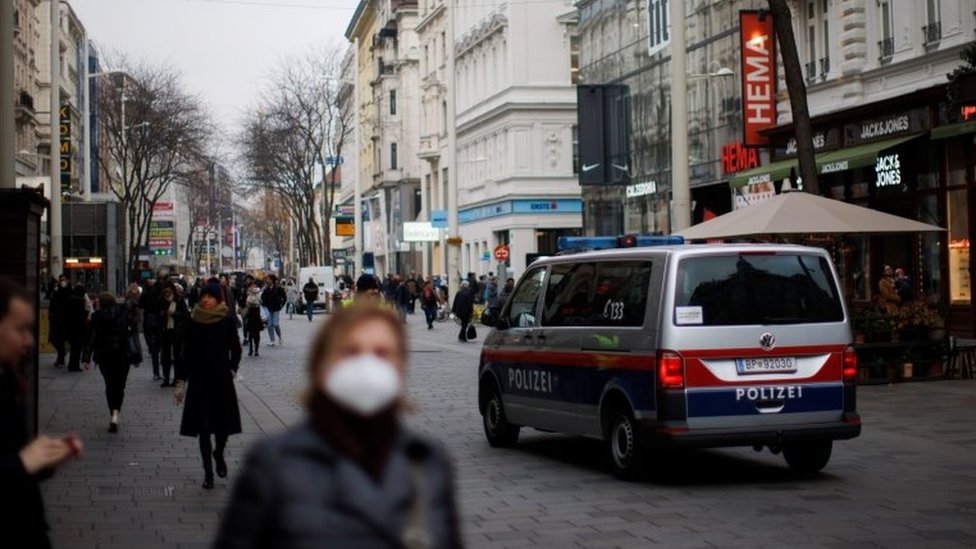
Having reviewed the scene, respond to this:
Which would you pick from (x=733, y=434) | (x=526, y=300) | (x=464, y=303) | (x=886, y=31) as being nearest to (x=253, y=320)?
(x=464, y=303)

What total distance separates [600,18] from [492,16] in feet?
53.0

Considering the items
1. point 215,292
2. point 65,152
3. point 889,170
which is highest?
point 65,152

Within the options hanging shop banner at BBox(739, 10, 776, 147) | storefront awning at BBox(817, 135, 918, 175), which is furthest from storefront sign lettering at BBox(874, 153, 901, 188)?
hanging shop banner at BBox(739, 10, 776, 147)

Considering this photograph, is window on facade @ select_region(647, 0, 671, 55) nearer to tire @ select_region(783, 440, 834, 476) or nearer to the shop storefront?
the shop storefront

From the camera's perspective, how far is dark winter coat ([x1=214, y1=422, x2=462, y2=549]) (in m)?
3.21

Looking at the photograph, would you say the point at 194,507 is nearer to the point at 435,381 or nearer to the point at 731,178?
the point at 435,381

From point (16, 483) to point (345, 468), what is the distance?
2.02 meters

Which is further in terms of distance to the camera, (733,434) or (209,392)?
(209,392)

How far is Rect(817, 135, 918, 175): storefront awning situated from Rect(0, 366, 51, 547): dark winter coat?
93.4 feet

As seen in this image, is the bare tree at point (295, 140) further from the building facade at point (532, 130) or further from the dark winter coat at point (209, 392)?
the dark winter coat at point (209, 392)

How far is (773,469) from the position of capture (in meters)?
14.4

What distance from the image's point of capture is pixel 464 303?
42188 millimetres

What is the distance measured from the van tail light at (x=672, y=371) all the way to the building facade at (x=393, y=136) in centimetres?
8098

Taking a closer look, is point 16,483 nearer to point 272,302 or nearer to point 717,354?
point 717,354
